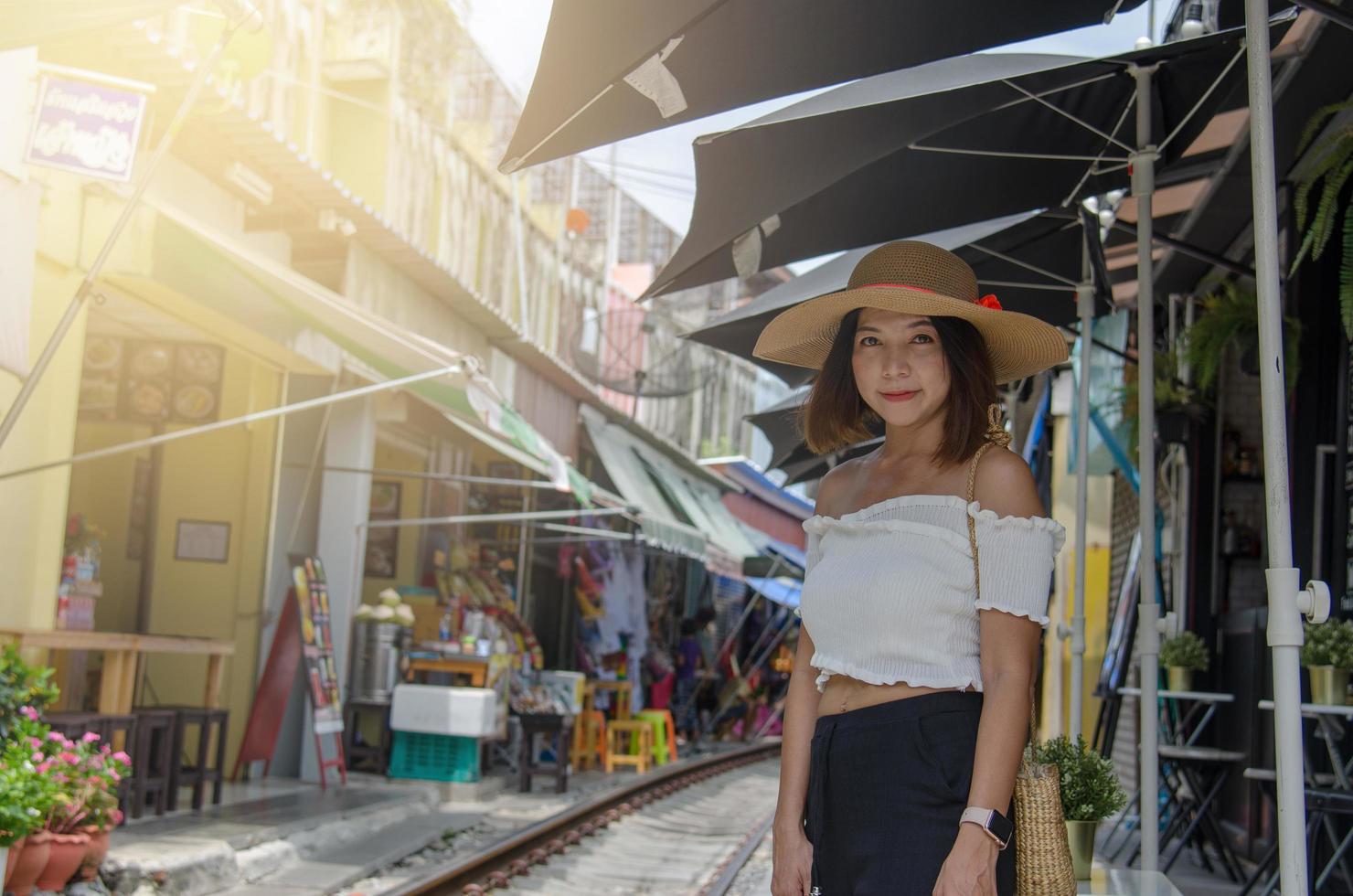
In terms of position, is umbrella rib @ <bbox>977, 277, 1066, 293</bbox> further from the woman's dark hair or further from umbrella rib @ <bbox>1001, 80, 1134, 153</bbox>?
the woman's dark hair

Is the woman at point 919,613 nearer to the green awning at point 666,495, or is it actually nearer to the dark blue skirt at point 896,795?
the dark blue skirt at point 896,795

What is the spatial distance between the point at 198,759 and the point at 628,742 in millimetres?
8949

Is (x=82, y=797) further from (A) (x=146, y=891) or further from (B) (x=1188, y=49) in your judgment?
(B) (x=1188, y=49)

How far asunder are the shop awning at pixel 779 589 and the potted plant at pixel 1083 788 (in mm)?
A: 18317

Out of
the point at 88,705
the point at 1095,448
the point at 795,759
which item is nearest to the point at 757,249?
the point at 795,759

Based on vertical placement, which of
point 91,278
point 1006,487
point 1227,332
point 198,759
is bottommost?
point 198,759

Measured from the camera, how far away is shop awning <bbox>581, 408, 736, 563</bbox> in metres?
17.6

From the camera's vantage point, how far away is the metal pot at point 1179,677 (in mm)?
8500

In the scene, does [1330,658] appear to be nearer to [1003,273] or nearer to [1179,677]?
[1003,273]

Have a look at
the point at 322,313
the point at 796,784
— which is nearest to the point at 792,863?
the point at 796,784

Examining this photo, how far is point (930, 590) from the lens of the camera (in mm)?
2691

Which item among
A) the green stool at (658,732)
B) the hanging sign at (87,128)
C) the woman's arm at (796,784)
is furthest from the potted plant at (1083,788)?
the green stool at (658,732)

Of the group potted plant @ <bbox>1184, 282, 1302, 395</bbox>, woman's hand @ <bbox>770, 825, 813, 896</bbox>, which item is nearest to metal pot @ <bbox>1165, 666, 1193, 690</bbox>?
potted plant @ <bbox>1184, 282, 1302, 395</bbox>

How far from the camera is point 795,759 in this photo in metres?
2.92
